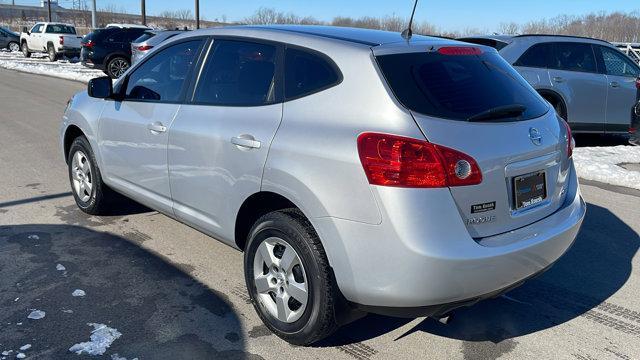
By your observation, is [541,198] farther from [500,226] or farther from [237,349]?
[237,349]

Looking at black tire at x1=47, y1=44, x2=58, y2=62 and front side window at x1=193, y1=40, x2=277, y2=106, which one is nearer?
front side window at x1=193, y1=40, x2=277, y2=106

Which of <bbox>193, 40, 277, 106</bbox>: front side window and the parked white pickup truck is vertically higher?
the parked white pickup truck

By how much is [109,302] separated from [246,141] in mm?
1399

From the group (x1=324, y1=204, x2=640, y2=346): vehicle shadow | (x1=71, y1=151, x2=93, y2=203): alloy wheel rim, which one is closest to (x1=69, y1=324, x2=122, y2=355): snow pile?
(x1=324, y1=204, x2=640, y2=346): vehicle shadow

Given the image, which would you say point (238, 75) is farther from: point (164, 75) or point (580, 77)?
point (580, 77)

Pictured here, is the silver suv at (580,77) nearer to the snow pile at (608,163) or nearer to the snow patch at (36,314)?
the snow pile at (608,163)

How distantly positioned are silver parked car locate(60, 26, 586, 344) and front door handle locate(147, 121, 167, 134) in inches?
2.8

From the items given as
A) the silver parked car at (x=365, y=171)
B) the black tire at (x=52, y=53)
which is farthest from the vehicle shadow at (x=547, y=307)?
the black tire at (x=52, y=53)

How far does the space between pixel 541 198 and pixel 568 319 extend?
949 millimetres

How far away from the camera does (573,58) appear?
9008 mm

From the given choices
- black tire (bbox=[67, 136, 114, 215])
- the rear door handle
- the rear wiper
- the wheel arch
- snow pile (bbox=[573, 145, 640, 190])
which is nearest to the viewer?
the rear wiper

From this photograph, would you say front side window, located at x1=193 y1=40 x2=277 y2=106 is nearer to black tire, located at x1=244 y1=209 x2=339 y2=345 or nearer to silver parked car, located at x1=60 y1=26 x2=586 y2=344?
silver parked car, located at x1=60 y1=26 x2=586 y2=344

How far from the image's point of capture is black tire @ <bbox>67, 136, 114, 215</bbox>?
16.7 ft

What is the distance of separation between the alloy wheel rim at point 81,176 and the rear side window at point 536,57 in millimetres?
6559
